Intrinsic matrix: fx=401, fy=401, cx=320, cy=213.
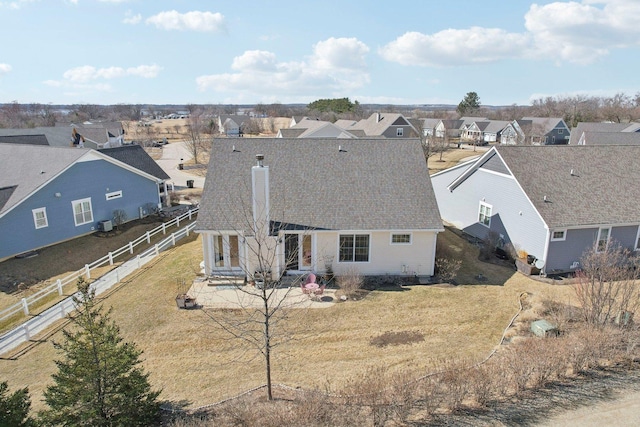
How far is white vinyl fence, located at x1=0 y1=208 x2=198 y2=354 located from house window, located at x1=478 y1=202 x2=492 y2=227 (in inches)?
744

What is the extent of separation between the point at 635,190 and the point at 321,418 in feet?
71.3

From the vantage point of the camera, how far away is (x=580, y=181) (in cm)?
2155

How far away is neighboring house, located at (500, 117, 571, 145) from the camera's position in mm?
81812

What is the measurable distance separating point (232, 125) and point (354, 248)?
3816 inches

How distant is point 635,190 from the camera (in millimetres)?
21406

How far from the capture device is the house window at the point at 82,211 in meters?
25.5

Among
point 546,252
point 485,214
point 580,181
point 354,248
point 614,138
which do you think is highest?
point 614,138

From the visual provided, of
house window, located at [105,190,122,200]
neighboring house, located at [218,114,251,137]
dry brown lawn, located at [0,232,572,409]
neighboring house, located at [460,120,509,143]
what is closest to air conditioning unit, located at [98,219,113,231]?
house window, located at [105,190,122,200]

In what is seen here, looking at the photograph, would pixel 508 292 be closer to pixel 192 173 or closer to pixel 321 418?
pixel 321 418

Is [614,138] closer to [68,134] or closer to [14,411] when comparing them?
[14,411]

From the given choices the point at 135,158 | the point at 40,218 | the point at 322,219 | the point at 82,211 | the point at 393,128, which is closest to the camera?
the point at 322,219

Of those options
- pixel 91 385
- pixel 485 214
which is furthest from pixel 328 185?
pixel 91 385

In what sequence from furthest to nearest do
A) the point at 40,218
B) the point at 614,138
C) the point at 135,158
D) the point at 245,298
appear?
the point at 614,138
the point at 135,158
the point at 40,218
the point at 245,298

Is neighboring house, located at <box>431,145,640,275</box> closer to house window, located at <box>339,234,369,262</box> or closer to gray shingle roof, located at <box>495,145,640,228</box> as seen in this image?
gray shingle roof, located at <box>495,145,640,228</box>
